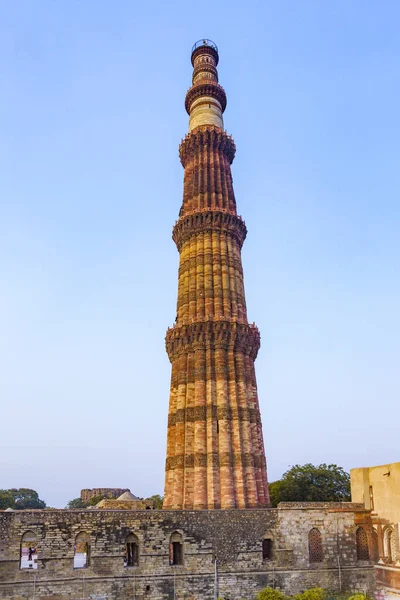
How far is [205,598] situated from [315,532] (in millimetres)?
5591

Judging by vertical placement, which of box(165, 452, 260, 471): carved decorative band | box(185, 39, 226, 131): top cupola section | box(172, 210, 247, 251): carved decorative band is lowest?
box(165, 452, 260, 471): carved decorative band

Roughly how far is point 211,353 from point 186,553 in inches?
403

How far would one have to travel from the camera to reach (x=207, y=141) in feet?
116

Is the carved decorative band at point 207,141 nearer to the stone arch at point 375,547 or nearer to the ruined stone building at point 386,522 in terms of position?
the ruined stone building at point 386,522

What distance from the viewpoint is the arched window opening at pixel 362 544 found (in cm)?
2477

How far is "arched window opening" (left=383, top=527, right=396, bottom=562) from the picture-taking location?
80.7 ft

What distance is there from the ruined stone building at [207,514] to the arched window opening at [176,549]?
0.14ft

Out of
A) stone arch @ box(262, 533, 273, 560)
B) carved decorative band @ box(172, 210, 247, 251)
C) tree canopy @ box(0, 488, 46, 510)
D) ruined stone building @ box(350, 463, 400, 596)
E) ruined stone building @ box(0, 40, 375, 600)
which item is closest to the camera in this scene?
ruined stone building @ box(0, 40, 375, 600)

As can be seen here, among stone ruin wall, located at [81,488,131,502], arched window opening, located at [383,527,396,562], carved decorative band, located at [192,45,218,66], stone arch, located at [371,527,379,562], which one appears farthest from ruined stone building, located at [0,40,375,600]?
stone ruin wall, located at [81,488,131,502]

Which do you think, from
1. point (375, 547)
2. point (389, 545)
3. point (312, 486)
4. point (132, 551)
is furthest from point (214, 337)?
point (312, 486)

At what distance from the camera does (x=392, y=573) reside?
2431cm

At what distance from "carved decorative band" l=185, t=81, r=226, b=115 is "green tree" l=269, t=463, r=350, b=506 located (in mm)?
30240

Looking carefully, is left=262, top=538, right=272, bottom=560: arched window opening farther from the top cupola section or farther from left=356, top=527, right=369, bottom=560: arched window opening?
the top cupola section

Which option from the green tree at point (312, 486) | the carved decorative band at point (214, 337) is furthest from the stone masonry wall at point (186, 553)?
the green tree at point (312, 486)
